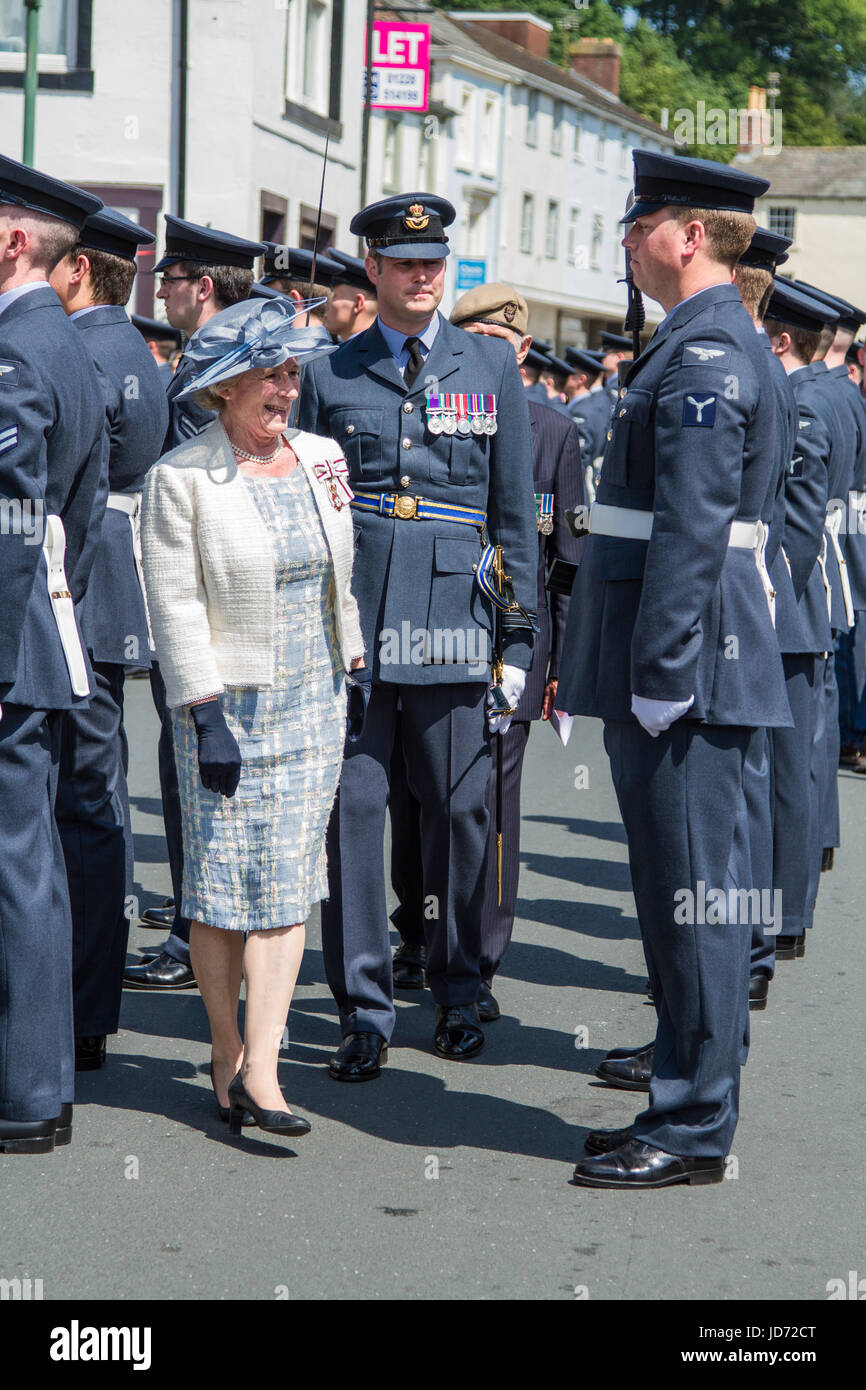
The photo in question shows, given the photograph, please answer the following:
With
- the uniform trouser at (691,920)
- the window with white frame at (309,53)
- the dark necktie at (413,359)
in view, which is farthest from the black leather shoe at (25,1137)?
the window with white frame at (309,53)

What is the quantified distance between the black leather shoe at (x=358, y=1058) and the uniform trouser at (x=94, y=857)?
2.11ft

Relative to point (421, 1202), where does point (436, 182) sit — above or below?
above

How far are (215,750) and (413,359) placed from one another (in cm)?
152

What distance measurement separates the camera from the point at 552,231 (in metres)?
52.7

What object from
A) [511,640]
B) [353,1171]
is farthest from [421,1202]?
[511,640]

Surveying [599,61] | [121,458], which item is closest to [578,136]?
[599,61]

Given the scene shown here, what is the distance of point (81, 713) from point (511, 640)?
1.25 m

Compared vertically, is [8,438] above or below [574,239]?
below

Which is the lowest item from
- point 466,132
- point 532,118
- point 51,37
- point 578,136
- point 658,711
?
point 658,711

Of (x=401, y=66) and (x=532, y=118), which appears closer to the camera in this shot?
(x=401, y=66)

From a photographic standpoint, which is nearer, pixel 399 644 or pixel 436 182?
pixel 399 644

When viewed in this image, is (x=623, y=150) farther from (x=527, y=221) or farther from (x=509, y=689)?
(x=509, y=689)

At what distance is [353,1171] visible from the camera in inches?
175

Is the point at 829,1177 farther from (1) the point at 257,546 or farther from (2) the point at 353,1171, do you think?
(1) the point at 257,546
